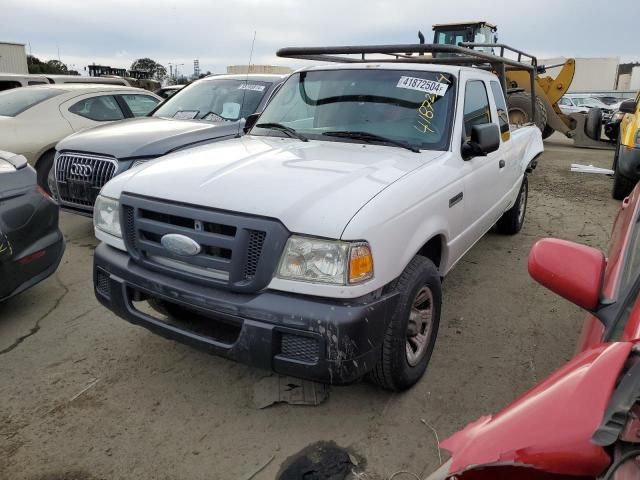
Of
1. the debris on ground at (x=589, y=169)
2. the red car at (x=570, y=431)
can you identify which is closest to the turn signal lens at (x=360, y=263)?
the red car at (x=570, y=431)

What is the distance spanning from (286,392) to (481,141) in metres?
1.99

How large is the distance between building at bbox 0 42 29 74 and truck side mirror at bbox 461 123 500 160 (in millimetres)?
23540

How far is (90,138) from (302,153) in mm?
3172

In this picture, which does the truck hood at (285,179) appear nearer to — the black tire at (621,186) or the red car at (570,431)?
the red car at (570,431)

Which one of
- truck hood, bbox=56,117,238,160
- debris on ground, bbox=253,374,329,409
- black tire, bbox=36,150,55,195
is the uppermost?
truck hood, bbox=56,117,238,160

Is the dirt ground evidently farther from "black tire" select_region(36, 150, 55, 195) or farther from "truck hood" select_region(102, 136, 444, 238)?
"black tire" select_region(36, 150, 55, 195)

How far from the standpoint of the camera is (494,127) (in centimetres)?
336

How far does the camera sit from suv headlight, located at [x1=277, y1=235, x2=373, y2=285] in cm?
223

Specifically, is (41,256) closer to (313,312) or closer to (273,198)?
(273,198)

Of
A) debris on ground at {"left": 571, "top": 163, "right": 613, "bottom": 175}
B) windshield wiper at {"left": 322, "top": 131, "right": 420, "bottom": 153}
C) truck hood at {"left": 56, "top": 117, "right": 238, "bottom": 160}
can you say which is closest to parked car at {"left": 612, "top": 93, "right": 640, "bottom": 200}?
debris on ground at {"left": 571, "top": 163, "right": 613, "bottom": 175}

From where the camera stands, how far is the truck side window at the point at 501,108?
4.49 meters

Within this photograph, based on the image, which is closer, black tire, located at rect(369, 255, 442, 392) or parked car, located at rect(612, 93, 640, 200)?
black tire, located at rect(369, 255, 442, 392)

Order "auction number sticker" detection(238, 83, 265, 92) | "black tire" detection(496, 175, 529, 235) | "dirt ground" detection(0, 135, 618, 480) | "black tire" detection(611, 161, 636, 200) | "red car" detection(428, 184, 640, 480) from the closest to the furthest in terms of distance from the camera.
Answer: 1. "red car" detection(428, 184, 640, 480)
2. "dirt ground" detection(0, 135, 618, 480)
3. "black tire" detection(496, 175, 529, 235)
4. "auction number sticker" detection(238, 83, 265, 92)
5. "black tire" detection(611, 161, 636, 200)

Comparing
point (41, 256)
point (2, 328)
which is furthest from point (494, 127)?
point (2, 328)
